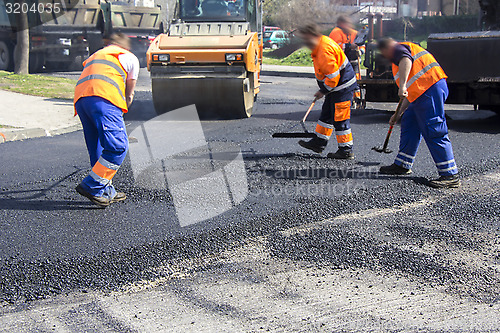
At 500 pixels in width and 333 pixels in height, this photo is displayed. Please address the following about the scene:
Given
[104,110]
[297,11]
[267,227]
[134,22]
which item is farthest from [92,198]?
[297,11]

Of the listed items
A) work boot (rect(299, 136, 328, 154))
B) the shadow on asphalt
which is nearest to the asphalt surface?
the shadow on asphalt

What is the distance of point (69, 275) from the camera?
3586 millimetres

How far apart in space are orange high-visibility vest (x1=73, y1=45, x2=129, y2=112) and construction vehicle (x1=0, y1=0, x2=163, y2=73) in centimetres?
1297

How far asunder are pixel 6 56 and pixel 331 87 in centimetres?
1467

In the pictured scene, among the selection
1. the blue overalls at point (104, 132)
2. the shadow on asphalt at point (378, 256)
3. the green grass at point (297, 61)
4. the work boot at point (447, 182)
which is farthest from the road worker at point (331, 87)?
the green grass at point (297, 61)

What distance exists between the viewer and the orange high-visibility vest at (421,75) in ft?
18.5

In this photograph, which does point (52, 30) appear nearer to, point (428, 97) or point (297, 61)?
point (297, 61)

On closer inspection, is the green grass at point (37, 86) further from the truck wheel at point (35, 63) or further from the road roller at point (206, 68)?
the road roller at point (206, 68)

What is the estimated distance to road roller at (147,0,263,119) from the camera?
29.7 feet

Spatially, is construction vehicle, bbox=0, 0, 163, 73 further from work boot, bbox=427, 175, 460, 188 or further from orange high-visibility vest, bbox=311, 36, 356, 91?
work boot, bbox=427, 175, 460, 188

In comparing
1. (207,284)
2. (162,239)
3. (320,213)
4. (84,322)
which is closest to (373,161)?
(320,213)

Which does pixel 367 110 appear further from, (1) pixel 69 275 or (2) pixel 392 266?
(1) pixel 69 275

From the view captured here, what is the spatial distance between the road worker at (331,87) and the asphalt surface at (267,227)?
22cm

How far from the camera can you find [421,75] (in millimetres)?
5660
